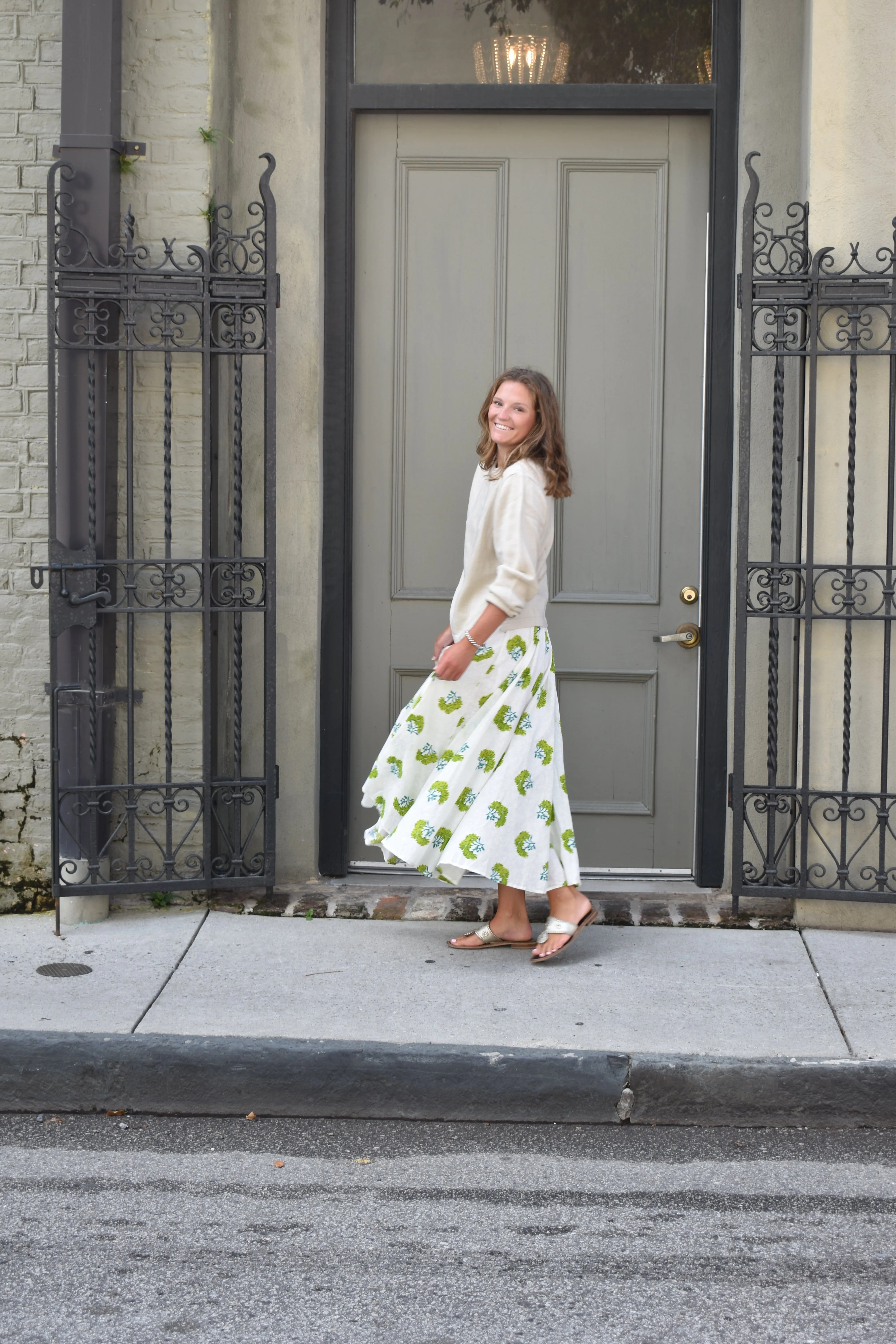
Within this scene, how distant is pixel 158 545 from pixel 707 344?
2.28 metres

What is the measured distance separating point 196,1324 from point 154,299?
135 inches

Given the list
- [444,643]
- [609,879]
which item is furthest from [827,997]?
[444,643]

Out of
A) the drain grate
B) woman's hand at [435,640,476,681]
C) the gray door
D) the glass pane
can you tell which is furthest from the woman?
the glass pane

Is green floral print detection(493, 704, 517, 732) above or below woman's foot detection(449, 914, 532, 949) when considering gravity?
above

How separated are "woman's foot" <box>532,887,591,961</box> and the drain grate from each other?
4.96 feet

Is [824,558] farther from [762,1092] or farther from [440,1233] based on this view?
[440,1233]

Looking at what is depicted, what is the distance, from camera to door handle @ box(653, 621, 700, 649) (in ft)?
17.6

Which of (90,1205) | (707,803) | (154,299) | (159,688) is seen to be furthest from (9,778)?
(707,803)

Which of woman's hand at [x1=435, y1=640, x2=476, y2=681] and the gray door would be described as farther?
the gray door

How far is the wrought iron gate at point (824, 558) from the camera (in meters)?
4.84

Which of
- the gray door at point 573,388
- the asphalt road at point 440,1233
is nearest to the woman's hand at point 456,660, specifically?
the gray door at point 573,388

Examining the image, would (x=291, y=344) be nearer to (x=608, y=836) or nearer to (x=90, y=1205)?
(x=608, y=836)

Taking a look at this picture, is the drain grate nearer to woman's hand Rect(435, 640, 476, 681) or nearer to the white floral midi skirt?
the white floral midi skirt

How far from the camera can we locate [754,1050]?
385 centimetres
